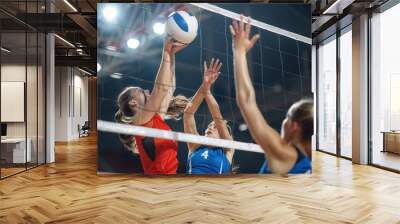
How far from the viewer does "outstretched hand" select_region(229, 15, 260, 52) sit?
6.58 meters

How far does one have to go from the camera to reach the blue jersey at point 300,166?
6527mm

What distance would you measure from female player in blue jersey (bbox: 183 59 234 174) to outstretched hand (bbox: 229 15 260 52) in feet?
1.52

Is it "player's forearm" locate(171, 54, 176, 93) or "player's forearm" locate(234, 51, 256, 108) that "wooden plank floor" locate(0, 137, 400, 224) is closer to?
"player's forearm" locate(234, 51, 256, 108)

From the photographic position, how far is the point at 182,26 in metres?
6.56

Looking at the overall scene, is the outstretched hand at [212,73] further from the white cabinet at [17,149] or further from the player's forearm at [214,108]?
the white cabinet at [17,149]

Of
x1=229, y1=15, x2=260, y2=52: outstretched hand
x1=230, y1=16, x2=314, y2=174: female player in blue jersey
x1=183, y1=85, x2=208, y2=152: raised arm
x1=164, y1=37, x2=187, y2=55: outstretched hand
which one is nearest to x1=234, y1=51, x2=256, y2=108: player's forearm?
x1=230, y1=16, x2=314, y2=174: female player in blue jersey

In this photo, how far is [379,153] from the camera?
7891 millimetres

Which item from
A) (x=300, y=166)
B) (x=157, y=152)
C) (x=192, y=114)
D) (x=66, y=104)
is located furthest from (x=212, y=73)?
(x=66, y=104)

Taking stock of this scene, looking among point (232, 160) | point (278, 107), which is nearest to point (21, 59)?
point (232, 160)

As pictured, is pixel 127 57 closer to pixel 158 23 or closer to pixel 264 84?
pixel 158 23

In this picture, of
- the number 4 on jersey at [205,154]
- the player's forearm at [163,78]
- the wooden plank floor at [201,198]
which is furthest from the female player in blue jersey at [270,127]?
the player's forearm at [163,78]

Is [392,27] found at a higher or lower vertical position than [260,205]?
higher

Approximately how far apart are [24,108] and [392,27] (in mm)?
7390

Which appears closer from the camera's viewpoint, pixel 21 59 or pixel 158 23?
pixel 158 23
